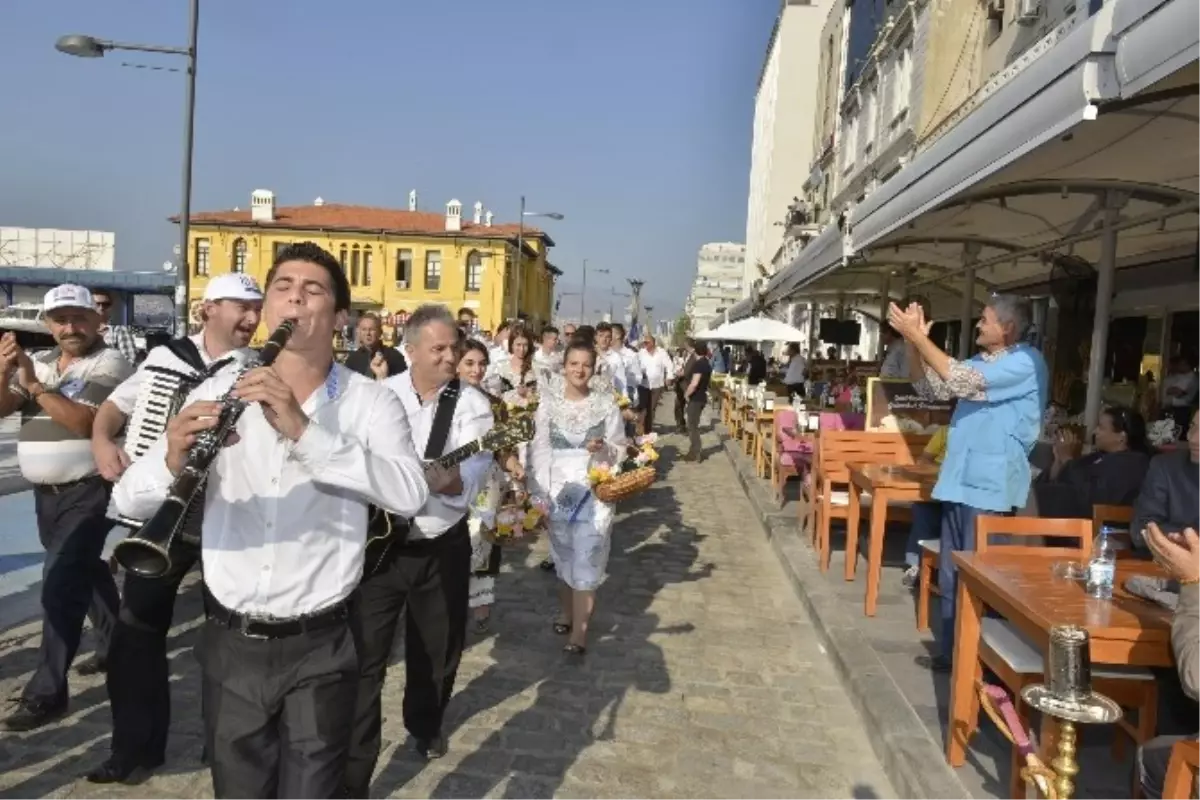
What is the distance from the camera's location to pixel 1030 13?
1639 centimetres

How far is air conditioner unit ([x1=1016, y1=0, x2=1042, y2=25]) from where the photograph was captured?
1620 centimetres

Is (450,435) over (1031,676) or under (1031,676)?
over

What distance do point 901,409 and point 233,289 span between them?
20.4 ft

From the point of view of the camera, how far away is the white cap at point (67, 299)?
3990mm

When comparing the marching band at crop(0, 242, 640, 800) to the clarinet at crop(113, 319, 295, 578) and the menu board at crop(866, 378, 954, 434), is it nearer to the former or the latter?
the clarinet at crop(113, 319, 295, 578)

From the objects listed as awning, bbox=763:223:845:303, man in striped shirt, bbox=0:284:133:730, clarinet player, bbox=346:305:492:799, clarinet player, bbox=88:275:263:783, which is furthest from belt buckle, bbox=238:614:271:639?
awning, bbox=763:223:845:303

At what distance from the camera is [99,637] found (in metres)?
4.65

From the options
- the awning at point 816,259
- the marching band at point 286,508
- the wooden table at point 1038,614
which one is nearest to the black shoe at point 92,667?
the marching band at point 286,508

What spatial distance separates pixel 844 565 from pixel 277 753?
18.9 feet

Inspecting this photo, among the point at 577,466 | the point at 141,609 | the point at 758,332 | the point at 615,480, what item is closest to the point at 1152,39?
the point at 615,480

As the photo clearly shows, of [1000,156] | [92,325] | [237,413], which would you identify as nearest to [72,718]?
[92,325]

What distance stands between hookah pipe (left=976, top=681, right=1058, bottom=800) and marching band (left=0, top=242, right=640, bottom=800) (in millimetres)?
1975

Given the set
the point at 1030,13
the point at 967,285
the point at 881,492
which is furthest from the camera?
the point at 1030,13

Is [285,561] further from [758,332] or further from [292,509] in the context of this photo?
[758,332]
